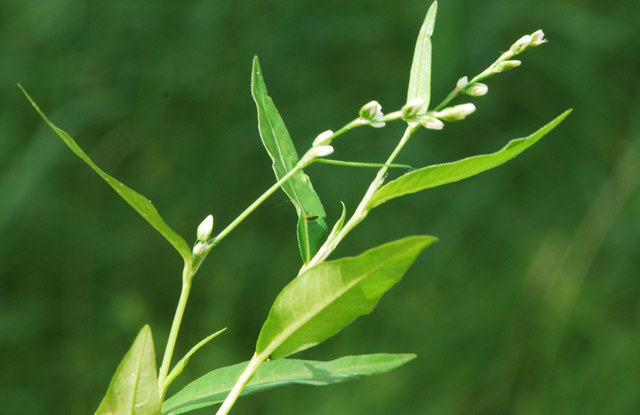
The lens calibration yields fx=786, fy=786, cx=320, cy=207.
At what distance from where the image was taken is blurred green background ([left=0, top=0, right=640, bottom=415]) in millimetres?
2105

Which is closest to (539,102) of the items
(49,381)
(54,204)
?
(54,204)

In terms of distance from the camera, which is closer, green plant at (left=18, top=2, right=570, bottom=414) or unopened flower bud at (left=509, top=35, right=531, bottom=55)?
green plant at (left=18, top=2, right=570, bottom=414)

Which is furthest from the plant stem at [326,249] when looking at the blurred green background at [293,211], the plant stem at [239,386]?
the blurred green background at [293,211]

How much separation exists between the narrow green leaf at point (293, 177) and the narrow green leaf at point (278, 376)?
82 millimetres

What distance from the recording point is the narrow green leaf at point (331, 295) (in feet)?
1.46

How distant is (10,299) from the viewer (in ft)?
7.04

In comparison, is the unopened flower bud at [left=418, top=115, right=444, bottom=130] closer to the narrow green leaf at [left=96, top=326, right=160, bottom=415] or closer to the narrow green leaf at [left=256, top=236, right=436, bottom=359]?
the narrow green leaf at [left=256, top=236, right=436, bottom=359]

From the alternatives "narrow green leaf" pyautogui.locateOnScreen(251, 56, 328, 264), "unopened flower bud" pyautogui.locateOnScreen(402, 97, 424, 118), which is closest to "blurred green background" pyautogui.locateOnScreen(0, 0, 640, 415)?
"narrow green leaf" pyautogui.locateOnScreen(251, 56, 328, 264)

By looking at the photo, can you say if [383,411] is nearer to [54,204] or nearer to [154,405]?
[54,204]

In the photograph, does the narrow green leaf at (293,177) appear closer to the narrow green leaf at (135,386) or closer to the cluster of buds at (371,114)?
the cluster of buds at (371,114)

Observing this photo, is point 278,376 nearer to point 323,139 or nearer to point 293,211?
point 323,139

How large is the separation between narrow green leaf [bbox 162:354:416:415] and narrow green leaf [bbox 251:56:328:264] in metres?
0.08

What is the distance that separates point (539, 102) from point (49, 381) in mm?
1656

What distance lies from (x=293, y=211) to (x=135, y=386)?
Answer: 1956mm
